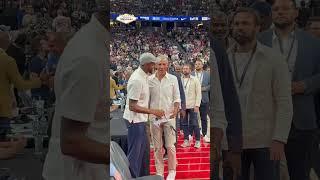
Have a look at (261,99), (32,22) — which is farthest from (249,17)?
(32,22)

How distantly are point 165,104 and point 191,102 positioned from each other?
0.12 metres

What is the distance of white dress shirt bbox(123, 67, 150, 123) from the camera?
6.97 feet

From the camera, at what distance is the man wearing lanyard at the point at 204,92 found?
220cm

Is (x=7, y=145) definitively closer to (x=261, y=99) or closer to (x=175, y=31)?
(x=175, y=31)

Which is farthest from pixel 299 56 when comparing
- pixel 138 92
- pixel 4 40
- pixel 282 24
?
pixel 4 40

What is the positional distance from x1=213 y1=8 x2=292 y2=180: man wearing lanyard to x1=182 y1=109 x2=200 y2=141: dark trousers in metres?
0.21

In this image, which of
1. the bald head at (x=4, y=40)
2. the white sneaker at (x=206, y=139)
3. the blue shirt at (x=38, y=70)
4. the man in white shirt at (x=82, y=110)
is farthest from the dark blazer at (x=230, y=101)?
the bald head at (x=4, y=40)

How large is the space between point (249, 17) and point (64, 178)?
118 centimetres

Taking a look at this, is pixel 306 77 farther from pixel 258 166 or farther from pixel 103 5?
pixel 103 5

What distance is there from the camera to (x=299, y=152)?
2.50 metres

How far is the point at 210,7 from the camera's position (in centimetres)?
225

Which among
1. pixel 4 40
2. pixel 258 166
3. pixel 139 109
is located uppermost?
pixel 4 40

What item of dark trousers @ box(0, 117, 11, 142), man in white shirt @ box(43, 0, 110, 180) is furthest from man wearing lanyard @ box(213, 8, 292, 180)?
dark trousers @ box(0, 117, 11, 142)

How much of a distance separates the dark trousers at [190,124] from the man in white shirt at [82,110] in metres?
0.36
